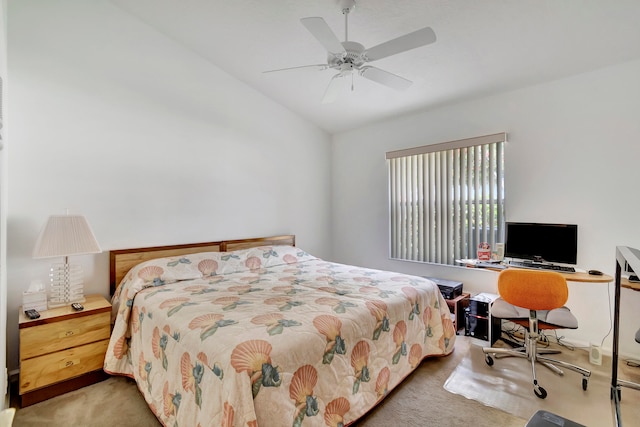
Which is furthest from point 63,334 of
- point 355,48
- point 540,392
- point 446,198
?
point 446,198

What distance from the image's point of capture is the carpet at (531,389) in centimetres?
196

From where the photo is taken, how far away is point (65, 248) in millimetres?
2225

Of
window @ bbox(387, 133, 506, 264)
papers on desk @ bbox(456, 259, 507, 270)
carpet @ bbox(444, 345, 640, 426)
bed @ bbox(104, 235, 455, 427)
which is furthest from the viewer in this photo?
window @ bbox(387, 133, 506, 264)

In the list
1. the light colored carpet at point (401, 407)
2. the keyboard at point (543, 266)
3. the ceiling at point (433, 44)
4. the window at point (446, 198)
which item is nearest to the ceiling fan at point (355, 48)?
the ceiling at point (433, 44)

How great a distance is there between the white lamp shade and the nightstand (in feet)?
1.46

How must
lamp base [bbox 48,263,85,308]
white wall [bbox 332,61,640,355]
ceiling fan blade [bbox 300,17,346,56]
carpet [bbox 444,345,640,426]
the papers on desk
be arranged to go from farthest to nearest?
the papers on desk < white wall [bbox 332,61,640,355] < lamp base [bbox 48,263,85,308] < carpet [bbox 444,345,640,426] < ceiling fan blade [bbox 300,17,346,56]

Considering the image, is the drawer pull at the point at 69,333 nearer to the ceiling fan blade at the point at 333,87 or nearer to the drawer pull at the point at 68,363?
the drawer pull at the point at 68,363

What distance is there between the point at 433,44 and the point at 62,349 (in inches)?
149

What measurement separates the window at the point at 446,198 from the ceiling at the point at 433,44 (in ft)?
2.11

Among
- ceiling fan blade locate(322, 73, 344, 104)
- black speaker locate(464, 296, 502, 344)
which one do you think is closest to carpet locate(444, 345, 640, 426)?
black speaker locate(464, 296, 502, 344)

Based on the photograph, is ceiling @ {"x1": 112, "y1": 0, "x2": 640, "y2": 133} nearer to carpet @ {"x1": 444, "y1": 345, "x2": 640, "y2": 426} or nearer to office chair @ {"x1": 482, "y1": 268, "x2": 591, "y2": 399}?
office chair @ {"x1": 482, "y1": 268, "x2": 591, "y2": 399}

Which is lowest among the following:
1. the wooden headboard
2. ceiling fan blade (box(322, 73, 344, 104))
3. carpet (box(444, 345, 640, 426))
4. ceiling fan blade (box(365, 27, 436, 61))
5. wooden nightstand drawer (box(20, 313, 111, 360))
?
carpet (box(444, 345, 640, 426))

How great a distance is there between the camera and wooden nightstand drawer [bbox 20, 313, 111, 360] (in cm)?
203

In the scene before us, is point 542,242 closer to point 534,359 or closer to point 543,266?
point 543,266
